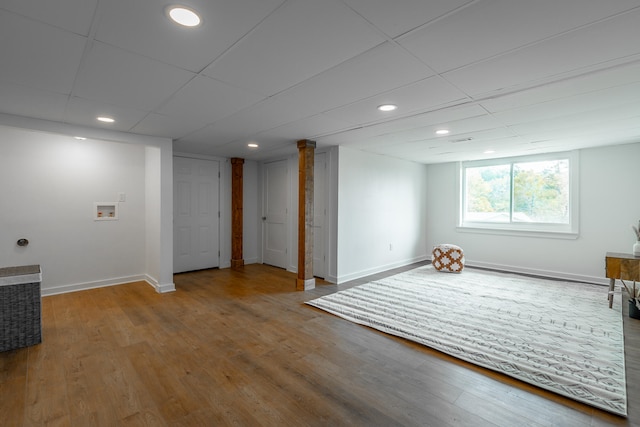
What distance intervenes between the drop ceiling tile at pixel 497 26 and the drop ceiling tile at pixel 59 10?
1.73m

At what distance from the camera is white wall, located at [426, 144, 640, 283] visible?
15.5 ft

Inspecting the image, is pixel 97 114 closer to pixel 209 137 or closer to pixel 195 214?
pixel 209 137

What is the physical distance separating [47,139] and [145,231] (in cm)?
184

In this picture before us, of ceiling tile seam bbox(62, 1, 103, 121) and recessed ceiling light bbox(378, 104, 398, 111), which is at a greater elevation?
recessed ceiling light bbox(378, 104, 398, 111)

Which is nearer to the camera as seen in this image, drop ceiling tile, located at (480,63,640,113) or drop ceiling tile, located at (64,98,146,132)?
drop ceiling tile, located at (480,63,640,113)

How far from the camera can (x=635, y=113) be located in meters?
3.17

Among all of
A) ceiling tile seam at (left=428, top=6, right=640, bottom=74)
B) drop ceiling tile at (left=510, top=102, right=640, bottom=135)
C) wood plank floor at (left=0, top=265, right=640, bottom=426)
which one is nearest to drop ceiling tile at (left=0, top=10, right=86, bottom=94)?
wood plank floor at (left=0, top=265, right=640, bottom=426)

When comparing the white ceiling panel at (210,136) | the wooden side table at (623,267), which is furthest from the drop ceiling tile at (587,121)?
the white ceiling panel at (210,136)

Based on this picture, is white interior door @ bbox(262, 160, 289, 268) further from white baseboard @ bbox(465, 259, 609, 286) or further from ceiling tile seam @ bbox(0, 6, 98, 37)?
ceiling tile seam @ bbox(0, 6, 98, 37)

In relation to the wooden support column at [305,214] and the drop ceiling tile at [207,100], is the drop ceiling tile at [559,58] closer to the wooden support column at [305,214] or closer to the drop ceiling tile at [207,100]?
the drop ceiling tile at [207,100]

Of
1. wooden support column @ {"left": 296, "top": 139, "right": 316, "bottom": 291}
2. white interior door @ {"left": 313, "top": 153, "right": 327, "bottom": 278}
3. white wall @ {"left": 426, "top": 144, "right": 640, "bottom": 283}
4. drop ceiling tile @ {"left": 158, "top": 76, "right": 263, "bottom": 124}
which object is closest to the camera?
drop ceiling tile @ {"left": 158, "top": 76, "right": 263, "bottom": 124}

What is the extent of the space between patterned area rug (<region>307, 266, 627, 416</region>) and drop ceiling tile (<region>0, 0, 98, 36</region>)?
3298 mm

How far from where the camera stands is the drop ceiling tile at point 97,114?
9.66 ft

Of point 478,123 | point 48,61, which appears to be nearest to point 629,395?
point 478,123
